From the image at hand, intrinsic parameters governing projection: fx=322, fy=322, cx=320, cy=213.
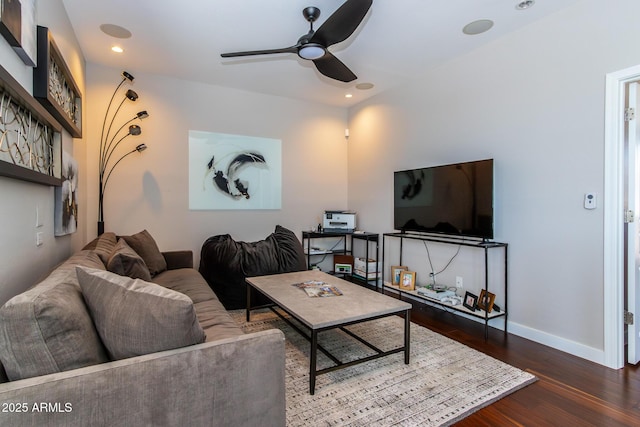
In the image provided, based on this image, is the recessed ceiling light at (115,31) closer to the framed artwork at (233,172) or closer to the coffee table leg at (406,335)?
the framed artwork at (233,172)

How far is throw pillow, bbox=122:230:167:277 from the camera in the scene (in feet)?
9.89

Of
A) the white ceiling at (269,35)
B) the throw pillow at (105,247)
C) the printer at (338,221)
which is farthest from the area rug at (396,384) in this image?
the white ceiling at (269,35)

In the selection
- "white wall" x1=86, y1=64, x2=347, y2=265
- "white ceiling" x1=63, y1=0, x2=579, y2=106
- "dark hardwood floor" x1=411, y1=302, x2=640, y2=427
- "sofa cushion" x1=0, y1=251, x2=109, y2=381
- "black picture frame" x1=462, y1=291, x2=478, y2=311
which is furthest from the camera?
"white wall" x1=86, y1=64, x2=347, y2=265

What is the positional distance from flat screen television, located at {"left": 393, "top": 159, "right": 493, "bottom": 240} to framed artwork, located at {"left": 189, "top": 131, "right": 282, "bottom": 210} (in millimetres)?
1692

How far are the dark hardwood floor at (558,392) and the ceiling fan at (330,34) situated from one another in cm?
239

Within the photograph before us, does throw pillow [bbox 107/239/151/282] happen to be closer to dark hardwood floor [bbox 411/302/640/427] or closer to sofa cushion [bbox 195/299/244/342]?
sofa cushion [bbox 195/299/244/342]

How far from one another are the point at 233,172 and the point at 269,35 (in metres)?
1.87

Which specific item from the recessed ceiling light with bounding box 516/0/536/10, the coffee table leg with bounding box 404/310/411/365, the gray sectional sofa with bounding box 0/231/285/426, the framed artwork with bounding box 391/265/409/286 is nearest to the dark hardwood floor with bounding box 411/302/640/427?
the coffee table leg with bounding box 404/310/411/365

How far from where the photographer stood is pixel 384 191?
14.4ft

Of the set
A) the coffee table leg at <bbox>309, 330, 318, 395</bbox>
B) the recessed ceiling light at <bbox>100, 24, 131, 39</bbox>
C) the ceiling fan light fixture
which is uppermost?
the recessed ceiling light at <bbox>100, 24, 131, 39</bbox>

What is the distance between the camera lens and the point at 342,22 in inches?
80.0

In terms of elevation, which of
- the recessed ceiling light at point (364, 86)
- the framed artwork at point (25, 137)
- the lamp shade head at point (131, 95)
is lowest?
the framed artwork at point (25, 137)

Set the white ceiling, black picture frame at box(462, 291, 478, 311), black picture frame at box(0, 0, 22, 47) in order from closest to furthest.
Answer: black picture frame at box(0, 0, 22, 47) → the white ceiling → black picture frame at box(462, 291, 478, 311)

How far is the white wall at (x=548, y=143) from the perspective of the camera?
2.35m
